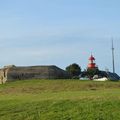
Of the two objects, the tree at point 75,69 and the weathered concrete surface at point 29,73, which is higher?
the tree at point 75,69

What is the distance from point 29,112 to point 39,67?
25.9m

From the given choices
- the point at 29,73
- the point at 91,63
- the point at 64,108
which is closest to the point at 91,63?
the point at 91,63

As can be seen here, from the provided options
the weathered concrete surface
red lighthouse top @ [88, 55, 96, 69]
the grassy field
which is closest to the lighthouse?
red lighthouse top @ [88, 55, 96, 69]

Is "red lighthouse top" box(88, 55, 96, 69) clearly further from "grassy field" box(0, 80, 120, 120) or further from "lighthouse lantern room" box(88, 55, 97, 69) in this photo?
"grassy field" box(0, 80, 120, 120)

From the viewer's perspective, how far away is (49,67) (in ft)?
151

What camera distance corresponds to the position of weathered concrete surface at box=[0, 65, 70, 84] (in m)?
44.9

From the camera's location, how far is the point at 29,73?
45219 millimetres

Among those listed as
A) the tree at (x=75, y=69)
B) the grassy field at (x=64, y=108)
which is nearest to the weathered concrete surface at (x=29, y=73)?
the tree at (x=75, y=69)

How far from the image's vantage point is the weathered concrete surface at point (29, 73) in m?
44.9

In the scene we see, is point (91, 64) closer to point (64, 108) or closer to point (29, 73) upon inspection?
point (29, 73)

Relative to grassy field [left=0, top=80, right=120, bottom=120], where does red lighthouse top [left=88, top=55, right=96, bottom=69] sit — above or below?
above

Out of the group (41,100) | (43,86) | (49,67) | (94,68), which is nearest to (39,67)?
(49,67)

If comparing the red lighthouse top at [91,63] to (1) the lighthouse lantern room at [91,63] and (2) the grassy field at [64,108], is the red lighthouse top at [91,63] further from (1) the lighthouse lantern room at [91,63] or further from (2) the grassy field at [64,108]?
(2) the grassy field at [64,108]

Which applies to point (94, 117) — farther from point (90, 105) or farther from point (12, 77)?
point (12, 77)
